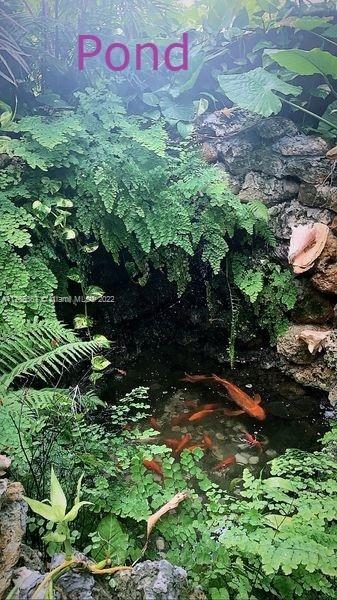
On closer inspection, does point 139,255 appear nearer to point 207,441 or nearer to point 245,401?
point 245,401

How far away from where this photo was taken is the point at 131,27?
160 inches

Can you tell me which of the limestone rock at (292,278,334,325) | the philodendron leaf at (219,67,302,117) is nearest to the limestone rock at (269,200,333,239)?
the limestone rock at (292,278,334,325)

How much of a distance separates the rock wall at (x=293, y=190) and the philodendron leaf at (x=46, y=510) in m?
2.89

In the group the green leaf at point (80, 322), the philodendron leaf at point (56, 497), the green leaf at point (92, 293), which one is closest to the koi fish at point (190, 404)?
the green leaf at point (80, 322)

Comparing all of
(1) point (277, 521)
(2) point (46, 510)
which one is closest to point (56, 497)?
(2) point (46, 510)

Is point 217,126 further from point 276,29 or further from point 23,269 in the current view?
point 23,269

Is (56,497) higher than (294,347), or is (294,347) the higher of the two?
(56,497)

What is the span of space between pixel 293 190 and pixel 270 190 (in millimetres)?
223

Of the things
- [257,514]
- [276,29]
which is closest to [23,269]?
[257,514]

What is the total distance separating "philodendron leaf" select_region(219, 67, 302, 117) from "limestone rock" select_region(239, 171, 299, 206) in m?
0.62

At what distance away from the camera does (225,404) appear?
3.68 metres

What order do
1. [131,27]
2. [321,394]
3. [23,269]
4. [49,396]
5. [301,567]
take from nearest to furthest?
1. [301,567]
2. [49,396]
3. [23,269]
4. [321,394]
5. [131,27]

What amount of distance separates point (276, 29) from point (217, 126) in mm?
1234

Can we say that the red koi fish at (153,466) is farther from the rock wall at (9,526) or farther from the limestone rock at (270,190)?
the limestone rock at (270,190)
